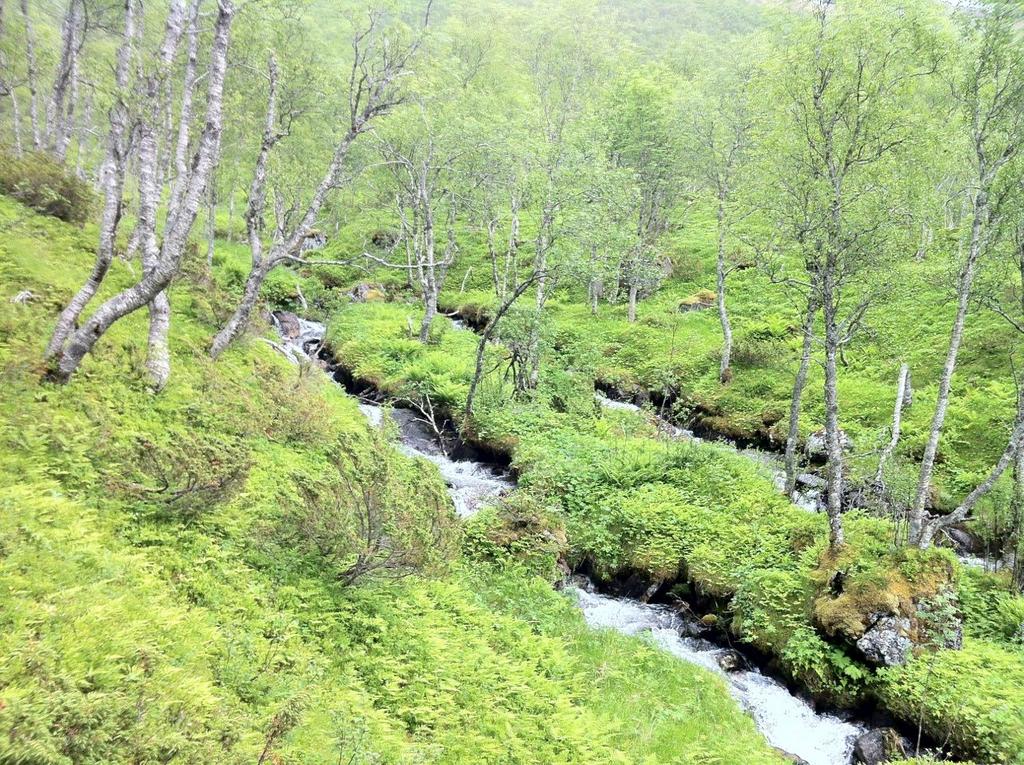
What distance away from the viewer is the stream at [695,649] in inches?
339

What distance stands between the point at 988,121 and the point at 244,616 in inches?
571

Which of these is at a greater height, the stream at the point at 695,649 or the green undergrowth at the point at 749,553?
the green undergrowth at the point at 749,553

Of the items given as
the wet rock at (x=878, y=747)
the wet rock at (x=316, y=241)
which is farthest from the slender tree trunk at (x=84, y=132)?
the wet rock at (x=878, y=747)

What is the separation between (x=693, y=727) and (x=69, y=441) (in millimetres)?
9338

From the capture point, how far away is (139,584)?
5.34 meters

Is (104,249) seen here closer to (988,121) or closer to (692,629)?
(692,629)

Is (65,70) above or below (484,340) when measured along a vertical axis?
above

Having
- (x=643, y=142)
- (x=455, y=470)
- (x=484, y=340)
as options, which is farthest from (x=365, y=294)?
(x=455, y=470)

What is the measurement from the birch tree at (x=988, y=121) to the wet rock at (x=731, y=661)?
4088 mm

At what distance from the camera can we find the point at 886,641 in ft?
30.4

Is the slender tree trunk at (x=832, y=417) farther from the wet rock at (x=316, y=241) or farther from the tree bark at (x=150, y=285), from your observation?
the wet rock at (x=316, y=241)

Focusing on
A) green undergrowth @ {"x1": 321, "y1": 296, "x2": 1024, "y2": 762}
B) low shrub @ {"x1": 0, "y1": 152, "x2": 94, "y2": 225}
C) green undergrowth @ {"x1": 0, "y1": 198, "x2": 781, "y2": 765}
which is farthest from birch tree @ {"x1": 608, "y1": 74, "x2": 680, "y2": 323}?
low shrub @ {"x1": 0, "y1": 152, "x2": 94, "y2": 225}

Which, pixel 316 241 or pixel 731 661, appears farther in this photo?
pixel 316 241

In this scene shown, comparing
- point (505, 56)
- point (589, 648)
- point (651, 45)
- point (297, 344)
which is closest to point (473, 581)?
point (589, 648)
